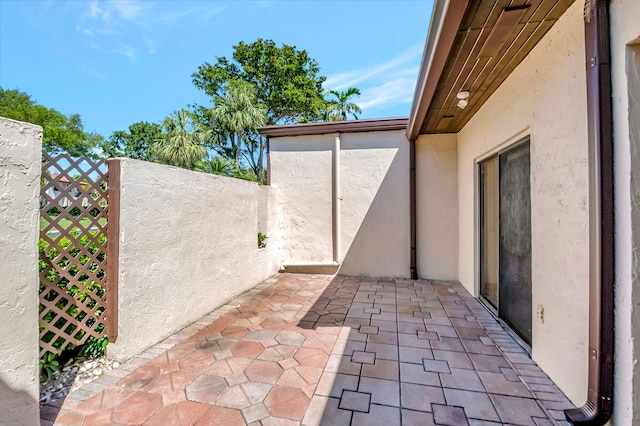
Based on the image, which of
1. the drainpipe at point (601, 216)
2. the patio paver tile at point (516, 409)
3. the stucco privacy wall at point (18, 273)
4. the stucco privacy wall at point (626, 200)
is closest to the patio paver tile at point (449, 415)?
the patio paver tile at point (516, 409)

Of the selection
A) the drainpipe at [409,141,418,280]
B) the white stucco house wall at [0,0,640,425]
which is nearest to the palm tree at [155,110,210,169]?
the white stucco house wall at [0,0,640,425]

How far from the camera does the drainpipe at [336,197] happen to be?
6273mm

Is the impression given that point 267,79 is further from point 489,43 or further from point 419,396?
point 419,396

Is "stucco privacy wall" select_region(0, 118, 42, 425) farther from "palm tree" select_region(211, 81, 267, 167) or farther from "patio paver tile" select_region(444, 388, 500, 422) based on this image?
"palm tree" select_region(211, 81, 267, 167)

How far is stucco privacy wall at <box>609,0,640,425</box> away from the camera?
1.50 meters

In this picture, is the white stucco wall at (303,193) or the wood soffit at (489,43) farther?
the white stucco wall at (303,193)

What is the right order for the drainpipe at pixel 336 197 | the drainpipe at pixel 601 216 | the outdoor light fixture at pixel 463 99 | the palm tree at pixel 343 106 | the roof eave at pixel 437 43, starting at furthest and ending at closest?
the palm tree at pixel 343 106 < the drainpipe at pixel 336 197 < the outdoor light fixture at pixel 463 99 < the roof eave at pixel 437 43 < the drainpipe at pixel 601 216

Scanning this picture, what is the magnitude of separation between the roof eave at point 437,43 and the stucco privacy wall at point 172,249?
322 cm

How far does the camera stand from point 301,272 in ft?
21.7

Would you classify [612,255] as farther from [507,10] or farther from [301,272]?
[301,272]

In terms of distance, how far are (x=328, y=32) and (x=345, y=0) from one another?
4.21 metres

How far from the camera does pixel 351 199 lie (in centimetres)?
632

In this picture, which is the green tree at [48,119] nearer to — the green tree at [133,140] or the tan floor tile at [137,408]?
the green tree at [133,140]

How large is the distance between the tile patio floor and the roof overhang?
386 cm
